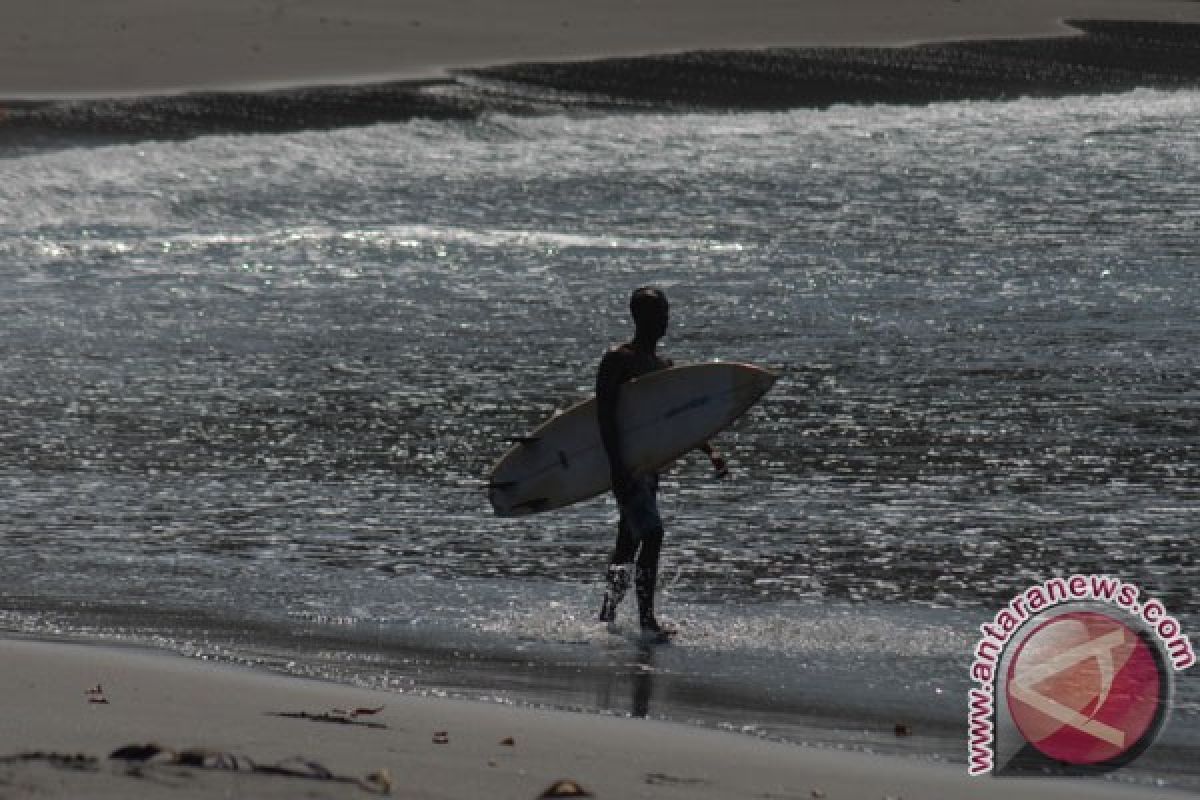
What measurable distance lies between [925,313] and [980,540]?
218 inches

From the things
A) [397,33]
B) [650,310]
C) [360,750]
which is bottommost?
[360,750]

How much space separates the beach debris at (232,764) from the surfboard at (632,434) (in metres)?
3.48

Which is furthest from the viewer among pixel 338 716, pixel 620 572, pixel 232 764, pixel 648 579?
pixel 620 572

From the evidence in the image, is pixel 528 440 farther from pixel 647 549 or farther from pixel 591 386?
pixel 591 386

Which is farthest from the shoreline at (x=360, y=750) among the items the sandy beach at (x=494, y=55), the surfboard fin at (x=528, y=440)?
the sandy beach at (x=494, y=55)

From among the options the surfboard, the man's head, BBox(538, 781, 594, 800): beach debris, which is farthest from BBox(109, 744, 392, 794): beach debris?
the surfboard

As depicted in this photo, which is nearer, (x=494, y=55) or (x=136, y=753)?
(x=136, y=753)

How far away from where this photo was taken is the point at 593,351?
48.9 feet

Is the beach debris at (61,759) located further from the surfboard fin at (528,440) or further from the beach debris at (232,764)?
the surfboard fin at (528,440)

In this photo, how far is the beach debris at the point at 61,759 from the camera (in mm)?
6094

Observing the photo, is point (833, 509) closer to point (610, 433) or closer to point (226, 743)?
point (610, 433)

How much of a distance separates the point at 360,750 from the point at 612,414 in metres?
3.00

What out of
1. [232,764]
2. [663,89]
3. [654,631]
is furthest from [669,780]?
[663,89]

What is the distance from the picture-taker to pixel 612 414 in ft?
30.8
